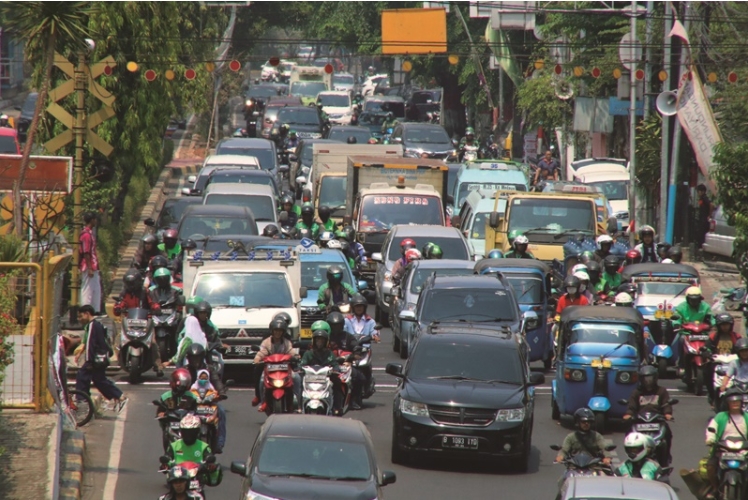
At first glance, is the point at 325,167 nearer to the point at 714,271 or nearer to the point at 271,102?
the point at 714,271

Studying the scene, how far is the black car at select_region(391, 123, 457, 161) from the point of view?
51031 millimetres

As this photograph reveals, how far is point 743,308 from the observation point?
22.8 meters

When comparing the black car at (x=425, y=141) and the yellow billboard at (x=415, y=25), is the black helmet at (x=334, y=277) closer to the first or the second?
the yellow billboard at (x=415, y=25)

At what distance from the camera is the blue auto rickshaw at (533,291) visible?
23.2 meters

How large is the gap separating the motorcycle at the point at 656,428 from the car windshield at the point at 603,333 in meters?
4.02

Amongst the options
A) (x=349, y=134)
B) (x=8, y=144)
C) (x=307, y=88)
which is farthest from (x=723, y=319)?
(x=307, y=88)

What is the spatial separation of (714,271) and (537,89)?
19.7 meters

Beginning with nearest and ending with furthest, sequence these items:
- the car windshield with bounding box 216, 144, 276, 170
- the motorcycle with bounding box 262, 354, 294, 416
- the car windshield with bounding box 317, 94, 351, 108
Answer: the motorcycle with bounding box 262, 354, 294, 416 → the car windshield with bounding box 216, 144, 276, 170 → the car windshield with bounding box 317, 94, 351, 108

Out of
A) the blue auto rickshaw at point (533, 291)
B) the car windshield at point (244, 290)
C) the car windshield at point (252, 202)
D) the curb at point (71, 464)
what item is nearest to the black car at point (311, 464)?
the curb at point (71, 464)

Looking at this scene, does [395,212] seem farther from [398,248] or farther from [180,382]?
[180,382]

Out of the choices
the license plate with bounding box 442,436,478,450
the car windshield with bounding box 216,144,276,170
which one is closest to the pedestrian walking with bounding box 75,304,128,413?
the license plate with bounding box 442,436,478,450

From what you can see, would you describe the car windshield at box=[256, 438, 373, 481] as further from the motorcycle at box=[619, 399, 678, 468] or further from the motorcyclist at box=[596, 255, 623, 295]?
the motorcyclist at box=[596, 255, 623, 295]

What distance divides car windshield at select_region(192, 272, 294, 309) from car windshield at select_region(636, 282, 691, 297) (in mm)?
5951

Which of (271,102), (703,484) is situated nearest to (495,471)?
(703,484)
